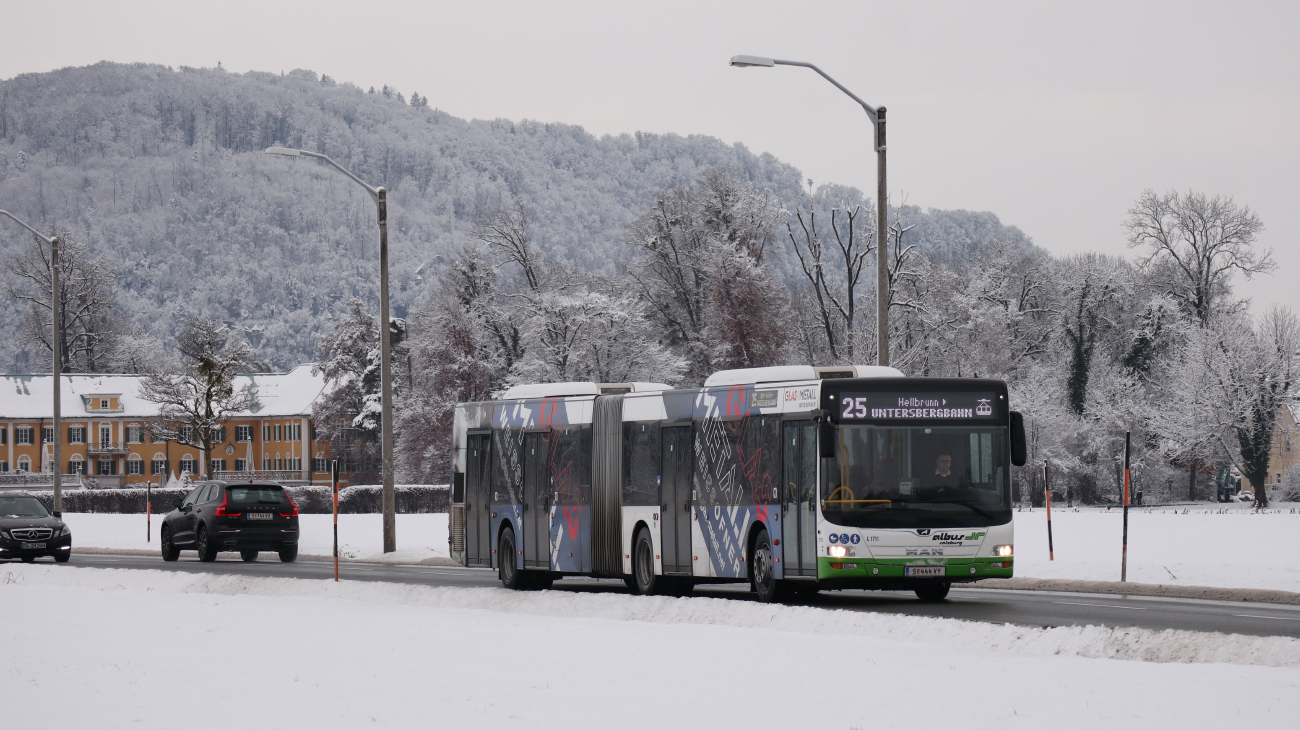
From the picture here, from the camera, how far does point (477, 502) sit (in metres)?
27.8

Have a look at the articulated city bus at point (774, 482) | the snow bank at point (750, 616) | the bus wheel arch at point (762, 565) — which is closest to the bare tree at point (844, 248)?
the articulated city bus at point (774, 482)

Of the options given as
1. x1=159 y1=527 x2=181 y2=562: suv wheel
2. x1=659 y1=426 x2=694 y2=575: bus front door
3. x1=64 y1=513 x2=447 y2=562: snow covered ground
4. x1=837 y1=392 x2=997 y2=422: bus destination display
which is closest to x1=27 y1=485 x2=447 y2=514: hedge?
x1=64 y1=513 x2=447 y2=562: snow covered ground

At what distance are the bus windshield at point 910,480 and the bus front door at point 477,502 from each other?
9053mm

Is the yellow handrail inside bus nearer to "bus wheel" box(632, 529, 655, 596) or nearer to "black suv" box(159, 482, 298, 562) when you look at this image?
"bus wheel" box(632, 529, 655, 596)

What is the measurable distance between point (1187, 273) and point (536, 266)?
3211cm

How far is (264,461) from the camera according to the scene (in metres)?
136

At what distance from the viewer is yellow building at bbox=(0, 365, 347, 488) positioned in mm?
129500

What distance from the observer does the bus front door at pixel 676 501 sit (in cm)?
2256

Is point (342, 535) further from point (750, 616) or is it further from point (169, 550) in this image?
point (750, 616)

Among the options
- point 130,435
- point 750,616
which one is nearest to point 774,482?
point 750,616

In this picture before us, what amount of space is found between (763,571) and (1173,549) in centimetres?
1490

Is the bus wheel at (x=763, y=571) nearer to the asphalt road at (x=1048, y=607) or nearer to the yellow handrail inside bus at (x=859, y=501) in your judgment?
the asphalt road at (x=1048, y=607)

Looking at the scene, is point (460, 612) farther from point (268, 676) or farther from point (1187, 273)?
point (1187, 273)

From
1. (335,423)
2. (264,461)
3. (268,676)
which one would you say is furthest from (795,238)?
(264,461)
